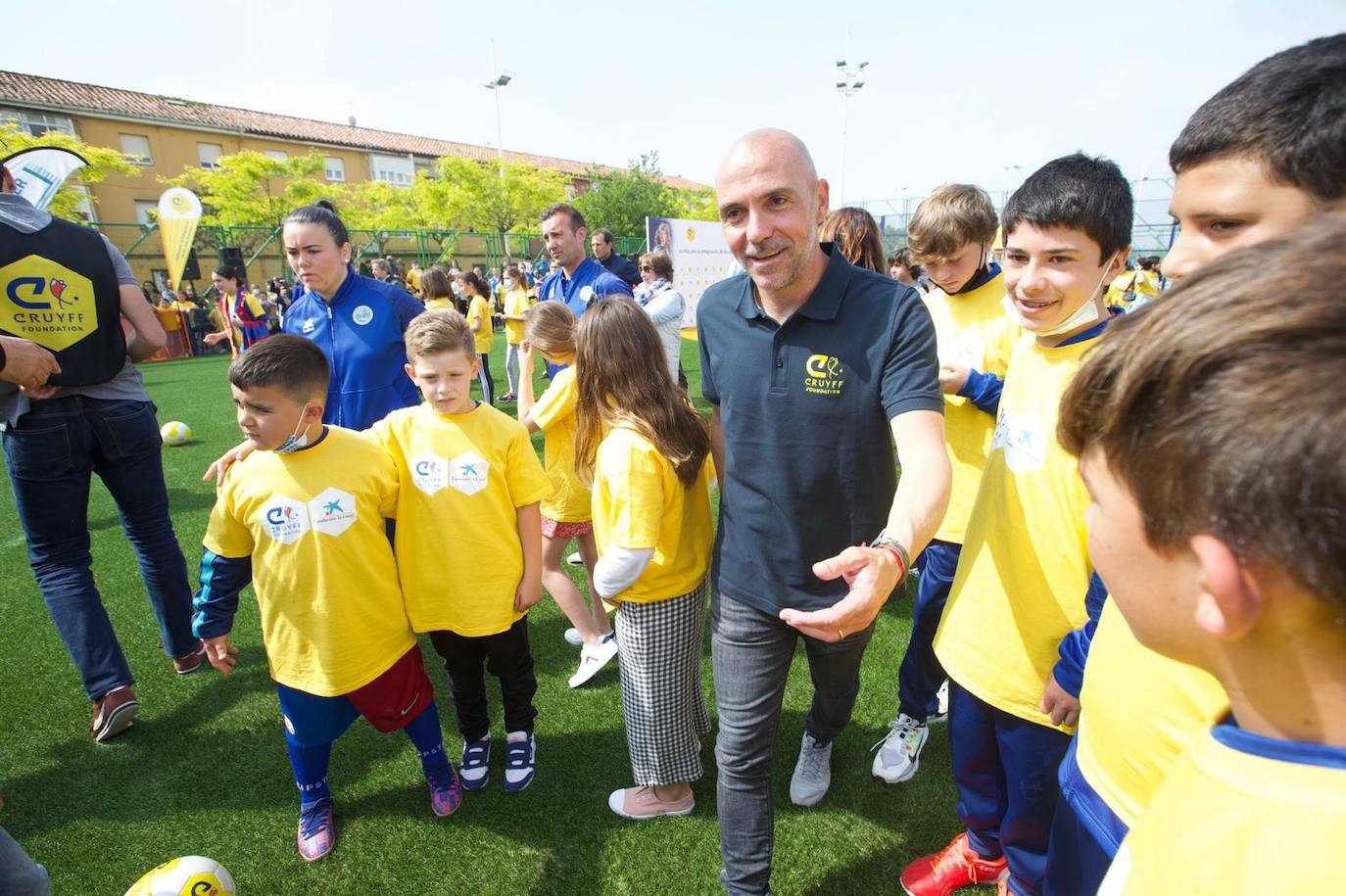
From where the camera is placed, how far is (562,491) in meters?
3.41

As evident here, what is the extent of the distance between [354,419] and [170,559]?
1198 mm

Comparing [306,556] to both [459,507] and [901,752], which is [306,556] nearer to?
[459,507]

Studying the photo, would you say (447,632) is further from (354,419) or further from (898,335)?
(898,335)

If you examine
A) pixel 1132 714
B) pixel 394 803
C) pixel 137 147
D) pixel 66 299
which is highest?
pixel 137 147

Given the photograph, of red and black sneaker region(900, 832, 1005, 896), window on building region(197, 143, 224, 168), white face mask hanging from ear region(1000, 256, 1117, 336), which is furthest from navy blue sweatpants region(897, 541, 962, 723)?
window on building region(197, 143, 224, 168)

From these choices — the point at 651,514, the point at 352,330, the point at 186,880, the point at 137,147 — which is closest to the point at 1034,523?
the point at 651,514

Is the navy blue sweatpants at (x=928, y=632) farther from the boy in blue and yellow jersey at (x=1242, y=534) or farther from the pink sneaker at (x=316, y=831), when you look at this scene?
the pink sneaker at (x=316, y=831)

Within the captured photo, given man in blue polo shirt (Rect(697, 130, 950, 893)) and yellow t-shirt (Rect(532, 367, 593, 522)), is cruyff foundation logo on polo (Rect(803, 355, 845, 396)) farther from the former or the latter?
yellow t-shirt (Rect(532, 367, 593, 522))

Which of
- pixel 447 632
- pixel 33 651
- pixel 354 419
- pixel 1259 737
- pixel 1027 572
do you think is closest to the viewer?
pixel 1259 737

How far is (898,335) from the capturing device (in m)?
1.72

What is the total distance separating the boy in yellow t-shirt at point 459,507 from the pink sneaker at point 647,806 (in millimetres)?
719

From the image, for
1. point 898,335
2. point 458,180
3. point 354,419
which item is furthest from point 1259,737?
point 458,180

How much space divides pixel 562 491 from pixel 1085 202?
254 centimetres

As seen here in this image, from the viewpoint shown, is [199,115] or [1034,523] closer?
[1034,523]
